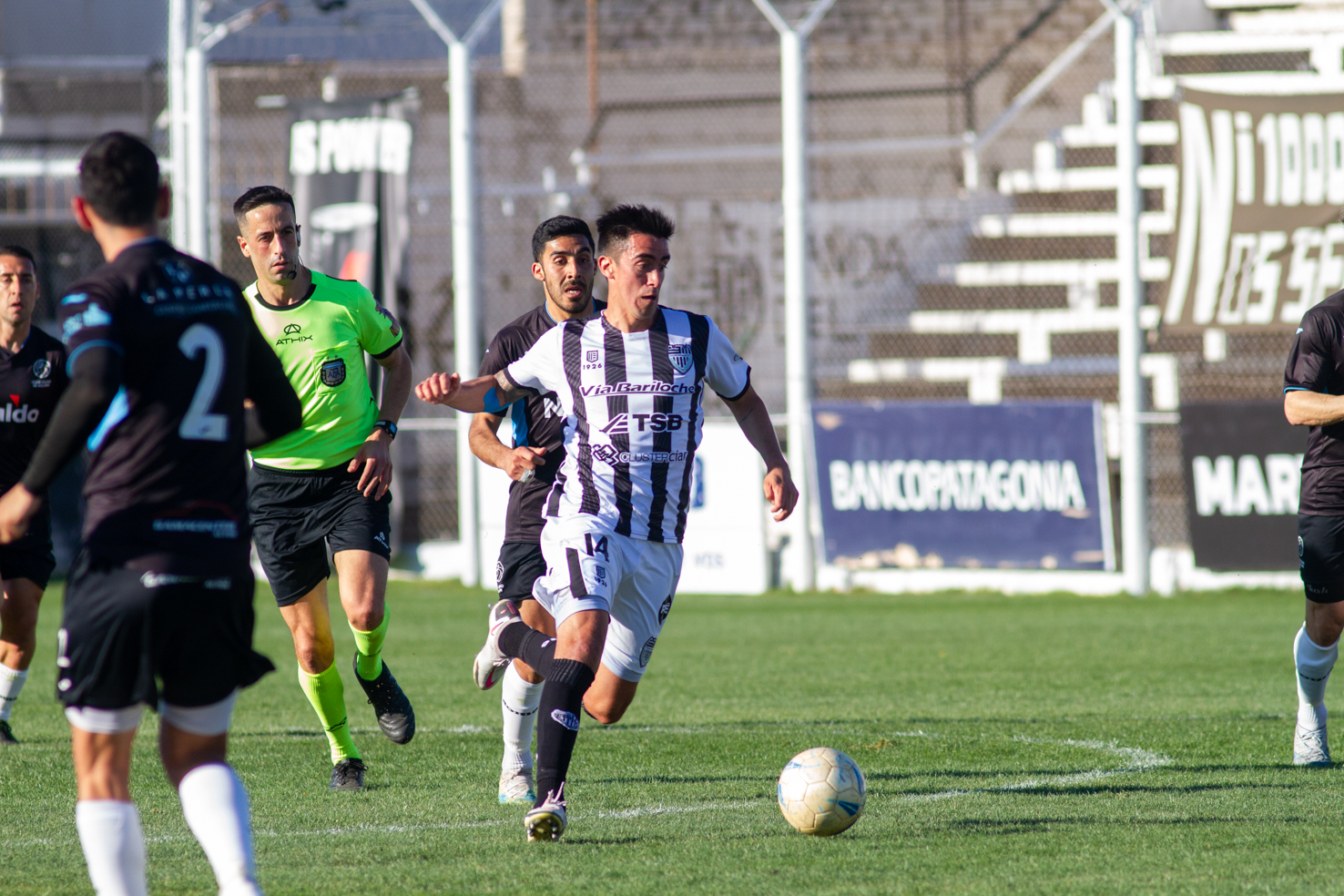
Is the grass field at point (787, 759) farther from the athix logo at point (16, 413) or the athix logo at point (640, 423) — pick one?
the athix logo at point (16, 413)

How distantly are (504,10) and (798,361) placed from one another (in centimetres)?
1097

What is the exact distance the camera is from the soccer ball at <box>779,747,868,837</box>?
5.62m

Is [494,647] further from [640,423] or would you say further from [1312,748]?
[1312,748]

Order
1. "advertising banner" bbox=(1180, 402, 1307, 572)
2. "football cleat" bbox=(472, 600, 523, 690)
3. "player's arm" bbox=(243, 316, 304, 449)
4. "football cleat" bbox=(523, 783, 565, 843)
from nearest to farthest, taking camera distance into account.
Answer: "player's arm" bbox=(243, 316, 304, 449)
"football cleat" bbox=(523, 783, 565, 843)
"football cleat" bbox=(472, 600, 523, 690)
"advertising banner" bbox=(1180, 402, 1307, 572)

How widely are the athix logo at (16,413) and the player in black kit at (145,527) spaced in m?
3.96

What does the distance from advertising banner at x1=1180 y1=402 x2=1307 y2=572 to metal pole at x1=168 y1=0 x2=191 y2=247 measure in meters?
10.5

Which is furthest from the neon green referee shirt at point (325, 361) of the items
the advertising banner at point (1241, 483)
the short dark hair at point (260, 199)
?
the advertising banner at point (1241, 483)

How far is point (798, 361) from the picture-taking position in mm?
16547

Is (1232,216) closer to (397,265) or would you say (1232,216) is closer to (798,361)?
(798,361)

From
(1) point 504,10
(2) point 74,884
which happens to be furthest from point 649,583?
(1) point 504,10

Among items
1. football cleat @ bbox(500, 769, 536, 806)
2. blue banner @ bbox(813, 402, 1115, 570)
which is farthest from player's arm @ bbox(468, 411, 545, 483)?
blue banner @ bbox(813, 402, 1115, 570)

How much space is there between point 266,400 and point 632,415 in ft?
5.75

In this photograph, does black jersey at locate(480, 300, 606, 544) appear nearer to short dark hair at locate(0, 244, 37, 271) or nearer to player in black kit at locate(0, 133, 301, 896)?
short dark hair at locate(0, 244, 37, 271)

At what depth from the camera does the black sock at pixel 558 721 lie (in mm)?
5562
